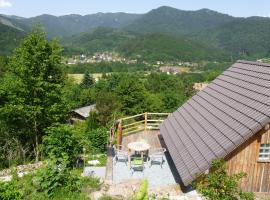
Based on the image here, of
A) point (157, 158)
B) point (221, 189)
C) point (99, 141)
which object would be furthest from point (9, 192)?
point (99, 141)

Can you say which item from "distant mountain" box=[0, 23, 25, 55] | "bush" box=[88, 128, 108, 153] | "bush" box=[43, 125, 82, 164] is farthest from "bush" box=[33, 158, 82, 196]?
"distant mountain" box=[0, 23, 25, 55]

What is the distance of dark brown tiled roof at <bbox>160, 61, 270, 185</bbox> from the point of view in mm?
10289

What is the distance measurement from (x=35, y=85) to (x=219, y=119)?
35.3 feet

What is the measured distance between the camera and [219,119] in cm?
1218

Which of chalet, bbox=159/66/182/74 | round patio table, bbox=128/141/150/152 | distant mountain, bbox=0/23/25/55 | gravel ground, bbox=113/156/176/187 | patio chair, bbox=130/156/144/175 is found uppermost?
distant mountain, bbox=0/23/25/55

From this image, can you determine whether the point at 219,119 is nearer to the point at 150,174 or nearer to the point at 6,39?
the point at 150,174

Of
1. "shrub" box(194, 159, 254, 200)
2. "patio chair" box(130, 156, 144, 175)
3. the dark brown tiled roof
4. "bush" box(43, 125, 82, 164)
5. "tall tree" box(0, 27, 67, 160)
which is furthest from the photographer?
"tall tree" box(0, 27, 67, 160)

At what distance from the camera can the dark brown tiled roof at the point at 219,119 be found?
1029 cm

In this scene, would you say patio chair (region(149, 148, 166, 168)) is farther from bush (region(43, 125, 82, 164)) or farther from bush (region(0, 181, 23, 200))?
bush (region(0, 181, 23, 200))

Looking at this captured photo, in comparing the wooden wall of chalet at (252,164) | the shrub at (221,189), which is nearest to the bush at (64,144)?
the wooden wall of chalet at (252,164)

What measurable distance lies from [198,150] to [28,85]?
443 inches

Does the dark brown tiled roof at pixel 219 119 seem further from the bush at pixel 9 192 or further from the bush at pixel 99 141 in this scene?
the bush at pixel 9 192

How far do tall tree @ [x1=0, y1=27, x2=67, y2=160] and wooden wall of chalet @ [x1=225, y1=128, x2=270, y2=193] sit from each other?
11.6 metres

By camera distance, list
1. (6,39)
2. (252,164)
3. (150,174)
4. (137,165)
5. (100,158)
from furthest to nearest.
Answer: (6,39) → (100,158) → (137,165) → (150,174) → (252,164)
